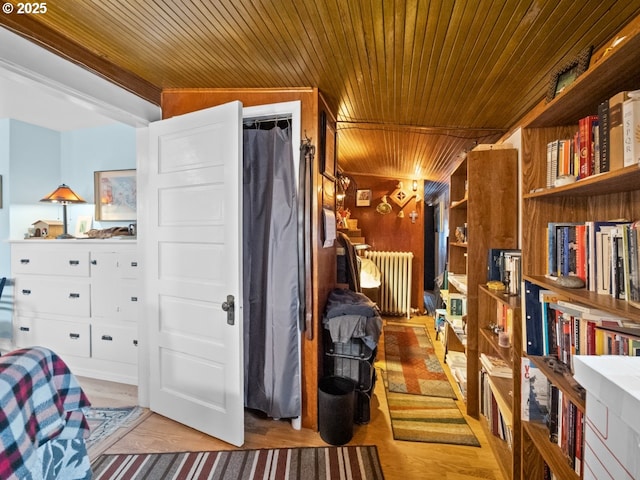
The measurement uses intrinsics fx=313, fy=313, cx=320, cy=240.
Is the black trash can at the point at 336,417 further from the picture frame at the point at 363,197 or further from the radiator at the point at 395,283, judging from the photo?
the picture frame at the point at 363,197

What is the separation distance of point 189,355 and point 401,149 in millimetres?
2669

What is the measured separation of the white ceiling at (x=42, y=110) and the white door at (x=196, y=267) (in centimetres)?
112

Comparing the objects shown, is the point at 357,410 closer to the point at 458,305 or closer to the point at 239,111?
the point at 458,305

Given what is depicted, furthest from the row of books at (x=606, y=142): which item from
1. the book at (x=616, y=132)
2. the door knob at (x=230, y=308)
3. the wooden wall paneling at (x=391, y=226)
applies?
the wooden wall paneling at (x=391, y=226)

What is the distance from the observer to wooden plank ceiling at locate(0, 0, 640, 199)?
118 centimetres

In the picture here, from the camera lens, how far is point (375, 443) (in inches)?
74.2

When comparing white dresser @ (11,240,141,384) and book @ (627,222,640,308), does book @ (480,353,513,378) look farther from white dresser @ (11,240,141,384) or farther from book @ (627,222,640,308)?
white dresser @ (11,240,141,384)

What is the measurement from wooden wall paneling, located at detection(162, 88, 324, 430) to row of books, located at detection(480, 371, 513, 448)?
1.05 m

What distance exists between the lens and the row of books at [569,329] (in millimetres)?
968

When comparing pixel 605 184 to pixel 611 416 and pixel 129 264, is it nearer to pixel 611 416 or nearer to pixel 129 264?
pixel 611 416

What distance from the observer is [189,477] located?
1604mm

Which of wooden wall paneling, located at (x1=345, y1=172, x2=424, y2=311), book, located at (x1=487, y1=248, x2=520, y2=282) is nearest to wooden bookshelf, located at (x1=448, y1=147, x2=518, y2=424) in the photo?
book, located at (x1=487, y1=248, x2=520, y2=282)

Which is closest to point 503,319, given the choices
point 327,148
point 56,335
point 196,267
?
point 327,148

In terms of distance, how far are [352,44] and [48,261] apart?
9.80 feet
